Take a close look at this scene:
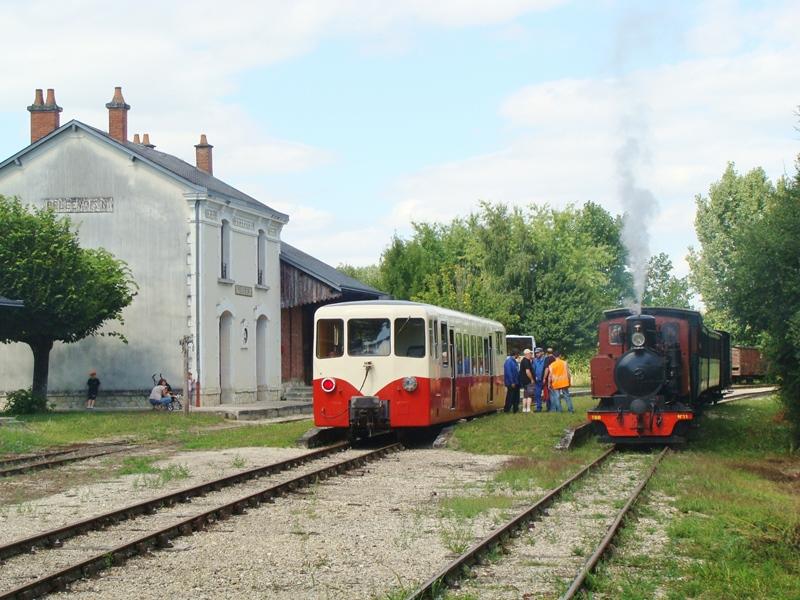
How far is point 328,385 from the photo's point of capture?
2072cm

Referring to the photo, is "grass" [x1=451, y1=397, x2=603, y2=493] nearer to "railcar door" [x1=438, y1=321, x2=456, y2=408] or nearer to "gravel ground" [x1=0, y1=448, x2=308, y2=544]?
"railcar door" [x1=438, y1=321, x2=456, y2=408]

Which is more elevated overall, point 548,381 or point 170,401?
point 548,381

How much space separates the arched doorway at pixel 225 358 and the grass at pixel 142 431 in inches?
248

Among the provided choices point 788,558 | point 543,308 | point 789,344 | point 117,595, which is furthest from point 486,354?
point 543,308

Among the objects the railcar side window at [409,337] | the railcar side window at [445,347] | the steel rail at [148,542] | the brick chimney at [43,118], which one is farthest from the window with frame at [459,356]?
the brick chimney at [43,118]

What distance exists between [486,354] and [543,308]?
37599 mm

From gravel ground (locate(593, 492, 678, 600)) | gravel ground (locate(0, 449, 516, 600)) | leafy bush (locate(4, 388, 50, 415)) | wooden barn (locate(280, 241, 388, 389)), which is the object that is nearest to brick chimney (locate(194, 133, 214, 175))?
wooden barn (locate(280, 241, 388, 389))

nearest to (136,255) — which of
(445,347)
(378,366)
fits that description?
(445,347)

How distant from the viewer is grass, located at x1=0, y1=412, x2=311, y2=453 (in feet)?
73.2

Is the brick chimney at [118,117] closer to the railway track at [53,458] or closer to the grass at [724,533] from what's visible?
the railway track at [53,458]

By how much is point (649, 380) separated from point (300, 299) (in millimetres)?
24352

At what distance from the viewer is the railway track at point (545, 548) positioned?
8.59 m

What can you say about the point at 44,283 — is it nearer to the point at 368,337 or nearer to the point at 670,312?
the point at 368,337

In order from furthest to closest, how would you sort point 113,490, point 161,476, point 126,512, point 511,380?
point 511,380
point 161,476
point 113,490
point 126,512
